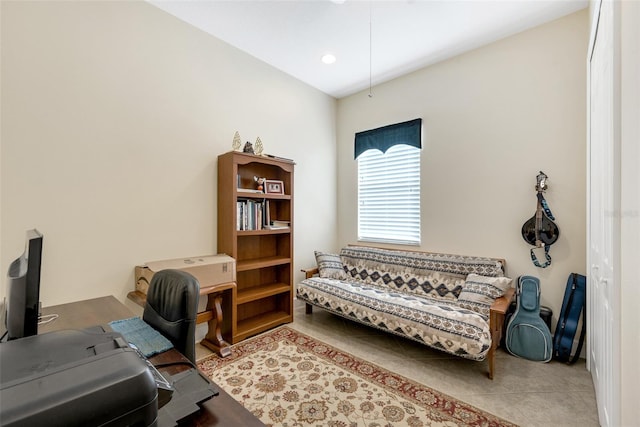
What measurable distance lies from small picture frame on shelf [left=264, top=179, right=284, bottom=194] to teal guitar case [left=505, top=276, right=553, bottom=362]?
8.52ft

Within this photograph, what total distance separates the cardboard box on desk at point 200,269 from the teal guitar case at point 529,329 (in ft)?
8.54

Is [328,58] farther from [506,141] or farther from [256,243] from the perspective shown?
[256,243]

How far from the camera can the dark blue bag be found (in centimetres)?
229

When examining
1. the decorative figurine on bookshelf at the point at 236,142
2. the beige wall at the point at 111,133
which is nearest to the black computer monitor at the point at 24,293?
the beige wall at the point at 111,133

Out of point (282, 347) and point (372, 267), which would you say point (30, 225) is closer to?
point (282, 347)

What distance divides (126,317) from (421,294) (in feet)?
8.72

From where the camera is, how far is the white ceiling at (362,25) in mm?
2404

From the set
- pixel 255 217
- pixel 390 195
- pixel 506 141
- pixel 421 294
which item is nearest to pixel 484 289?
pixel 421 294

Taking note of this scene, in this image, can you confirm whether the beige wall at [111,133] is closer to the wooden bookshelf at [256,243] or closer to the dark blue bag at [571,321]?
the wooden bookshelf at [256,243]

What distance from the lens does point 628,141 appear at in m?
1.05

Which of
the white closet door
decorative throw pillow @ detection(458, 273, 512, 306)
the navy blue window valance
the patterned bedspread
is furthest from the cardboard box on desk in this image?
the white closet door

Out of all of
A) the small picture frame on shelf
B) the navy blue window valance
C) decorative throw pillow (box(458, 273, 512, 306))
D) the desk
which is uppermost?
the navy blue window valance

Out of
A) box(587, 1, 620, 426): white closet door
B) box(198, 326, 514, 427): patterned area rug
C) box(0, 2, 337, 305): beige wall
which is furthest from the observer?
box(0, 2, 337, 305): beige wall

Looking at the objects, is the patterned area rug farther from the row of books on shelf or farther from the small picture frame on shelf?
the small picture frame on shelf
